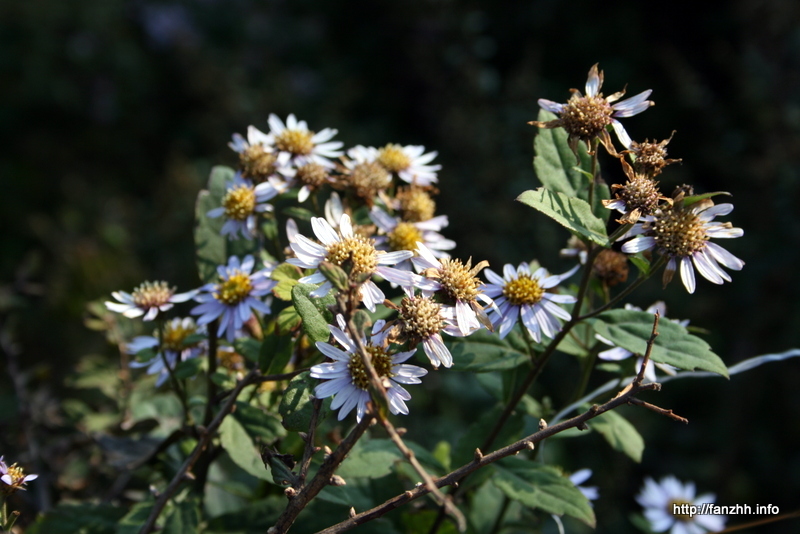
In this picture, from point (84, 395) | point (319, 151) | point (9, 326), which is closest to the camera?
point (319, 151)

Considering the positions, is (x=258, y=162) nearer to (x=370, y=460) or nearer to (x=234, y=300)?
(x=234, y=300)

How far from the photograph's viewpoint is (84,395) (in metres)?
2.79

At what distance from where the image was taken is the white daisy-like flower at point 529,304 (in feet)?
3.61

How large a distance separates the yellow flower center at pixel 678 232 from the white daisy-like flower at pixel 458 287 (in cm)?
27

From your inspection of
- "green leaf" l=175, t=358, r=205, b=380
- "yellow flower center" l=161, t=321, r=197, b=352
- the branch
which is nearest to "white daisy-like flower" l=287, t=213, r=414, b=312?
the branch

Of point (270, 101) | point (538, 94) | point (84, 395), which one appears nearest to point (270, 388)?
point (84, 395)

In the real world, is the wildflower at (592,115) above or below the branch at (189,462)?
above

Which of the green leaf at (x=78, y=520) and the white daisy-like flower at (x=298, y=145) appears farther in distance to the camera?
the white daisy-like flower at (x=298, y=145)

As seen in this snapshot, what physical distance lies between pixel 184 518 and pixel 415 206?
0.69m

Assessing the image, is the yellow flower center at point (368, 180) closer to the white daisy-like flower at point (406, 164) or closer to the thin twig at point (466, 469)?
the white daisy-like flower at point (406, 164)

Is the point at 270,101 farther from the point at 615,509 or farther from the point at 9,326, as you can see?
the point at 615,509

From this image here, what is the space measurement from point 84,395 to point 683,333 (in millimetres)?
2490

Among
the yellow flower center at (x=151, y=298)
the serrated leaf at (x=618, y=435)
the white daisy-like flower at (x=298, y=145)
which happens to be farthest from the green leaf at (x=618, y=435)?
the yellow flower center at (x=151, y=298)

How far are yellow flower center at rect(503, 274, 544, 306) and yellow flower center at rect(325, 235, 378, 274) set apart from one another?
25 cm
